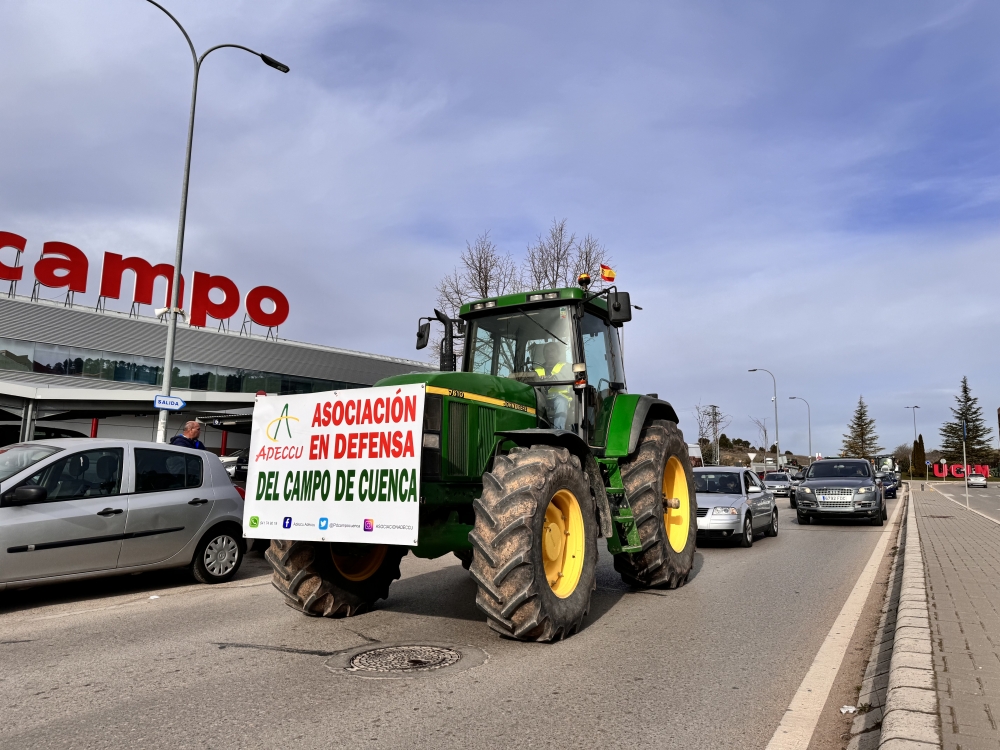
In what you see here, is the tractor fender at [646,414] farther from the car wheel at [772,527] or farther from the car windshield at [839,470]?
the car windshield at [839,470]

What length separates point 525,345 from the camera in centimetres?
776

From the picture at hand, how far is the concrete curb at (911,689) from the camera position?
333 centimetres

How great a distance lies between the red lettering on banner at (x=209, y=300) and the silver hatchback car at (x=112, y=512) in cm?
3100

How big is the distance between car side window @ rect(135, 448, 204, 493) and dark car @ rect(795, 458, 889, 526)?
45.8ft

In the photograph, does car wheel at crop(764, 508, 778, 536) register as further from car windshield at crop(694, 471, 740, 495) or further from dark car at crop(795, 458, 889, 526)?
dark car at crop(795, 458, 889, 526)

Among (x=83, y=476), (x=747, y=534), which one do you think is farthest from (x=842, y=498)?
(x=83, y=476)

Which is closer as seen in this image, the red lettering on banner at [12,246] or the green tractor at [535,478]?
the green tractor at [535,478]

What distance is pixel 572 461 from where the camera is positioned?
611cm

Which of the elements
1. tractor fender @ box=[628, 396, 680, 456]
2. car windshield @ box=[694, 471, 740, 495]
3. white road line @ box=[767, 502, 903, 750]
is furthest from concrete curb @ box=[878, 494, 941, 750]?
car windshield @ box=[694, 471, 740, 495]

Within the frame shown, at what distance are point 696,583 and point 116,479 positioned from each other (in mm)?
6567

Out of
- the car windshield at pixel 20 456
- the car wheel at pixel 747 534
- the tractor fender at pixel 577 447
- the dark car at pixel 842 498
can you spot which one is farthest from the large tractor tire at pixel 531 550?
the dark car at pixel 842 498

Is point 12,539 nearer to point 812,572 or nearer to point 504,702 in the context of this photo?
point 504,702

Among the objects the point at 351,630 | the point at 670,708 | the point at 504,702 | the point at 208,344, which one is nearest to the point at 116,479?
the point at 351,630

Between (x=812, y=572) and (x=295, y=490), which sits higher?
(x=295, y=490)
